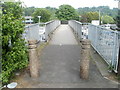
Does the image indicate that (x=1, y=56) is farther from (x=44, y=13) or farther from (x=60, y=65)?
(x=44, y=13)

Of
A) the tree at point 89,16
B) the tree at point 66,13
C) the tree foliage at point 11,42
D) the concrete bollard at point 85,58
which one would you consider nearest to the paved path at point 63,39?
the tree foliage at point 11,42

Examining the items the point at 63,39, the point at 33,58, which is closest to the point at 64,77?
the point at 33,58

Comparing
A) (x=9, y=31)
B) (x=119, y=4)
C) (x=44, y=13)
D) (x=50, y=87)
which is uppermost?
(x=44, y=13)

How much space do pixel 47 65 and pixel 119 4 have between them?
116 inches

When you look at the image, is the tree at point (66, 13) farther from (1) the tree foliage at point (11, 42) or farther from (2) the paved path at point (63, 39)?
(1) the tree foliage at point (11, 42)

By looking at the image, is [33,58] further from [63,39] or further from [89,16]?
[89,16]

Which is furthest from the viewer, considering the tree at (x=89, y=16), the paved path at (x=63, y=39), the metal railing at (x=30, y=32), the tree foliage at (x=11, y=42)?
the tree at (x=89, y=16)

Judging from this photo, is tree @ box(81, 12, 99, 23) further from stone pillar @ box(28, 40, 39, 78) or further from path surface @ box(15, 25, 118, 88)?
stone pillar @ box(28, 40, 39, 78)

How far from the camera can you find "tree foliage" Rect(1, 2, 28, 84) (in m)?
3.21

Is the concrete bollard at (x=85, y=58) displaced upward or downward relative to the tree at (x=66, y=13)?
downward

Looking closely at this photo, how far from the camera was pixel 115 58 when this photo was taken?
12.8ft

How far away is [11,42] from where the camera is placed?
3688 mm

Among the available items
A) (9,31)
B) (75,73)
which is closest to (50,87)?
(75,73)

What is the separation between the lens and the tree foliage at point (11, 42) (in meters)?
3.21
